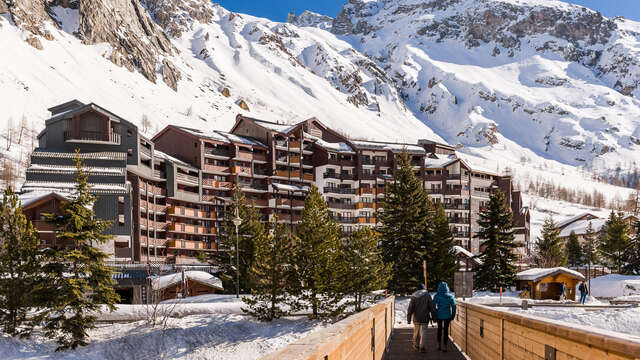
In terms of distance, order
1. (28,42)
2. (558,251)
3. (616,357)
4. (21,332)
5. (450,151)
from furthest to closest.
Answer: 1. (28,42)
2. (450,151)
3. (558,251)
4. (21,332)
5. (616,357)

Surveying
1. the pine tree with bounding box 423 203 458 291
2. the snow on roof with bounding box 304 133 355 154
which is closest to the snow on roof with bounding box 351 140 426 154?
the snow on roof with bounding box 304 133 355 154

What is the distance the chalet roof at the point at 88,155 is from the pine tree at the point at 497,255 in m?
39.7

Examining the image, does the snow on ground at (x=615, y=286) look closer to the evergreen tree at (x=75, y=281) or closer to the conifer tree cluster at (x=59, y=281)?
the evergreen tree at (x=75, y=281)

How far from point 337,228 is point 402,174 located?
12.9 meters

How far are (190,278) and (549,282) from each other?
33.3 m

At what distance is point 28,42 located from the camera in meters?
186

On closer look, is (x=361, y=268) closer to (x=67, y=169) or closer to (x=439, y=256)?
(x=439, y=256)

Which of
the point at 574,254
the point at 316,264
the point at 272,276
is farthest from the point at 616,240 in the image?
the point at 272,276

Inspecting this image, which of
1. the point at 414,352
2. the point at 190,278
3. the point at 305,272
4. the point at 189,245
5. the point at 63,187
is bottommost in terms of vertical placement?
the point at 190,278

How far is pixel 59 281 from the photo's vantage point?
131 feet

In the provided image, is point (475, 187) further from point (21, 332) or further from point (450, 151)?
point (21, 332)

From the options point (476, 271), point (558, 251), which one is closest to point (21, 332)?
point (476, 271)

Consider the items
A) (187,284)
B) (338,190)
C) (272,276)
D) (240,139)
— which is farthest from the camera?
(338,190)

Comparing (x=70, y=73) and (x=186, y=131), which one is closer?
(x=186, y=131)
